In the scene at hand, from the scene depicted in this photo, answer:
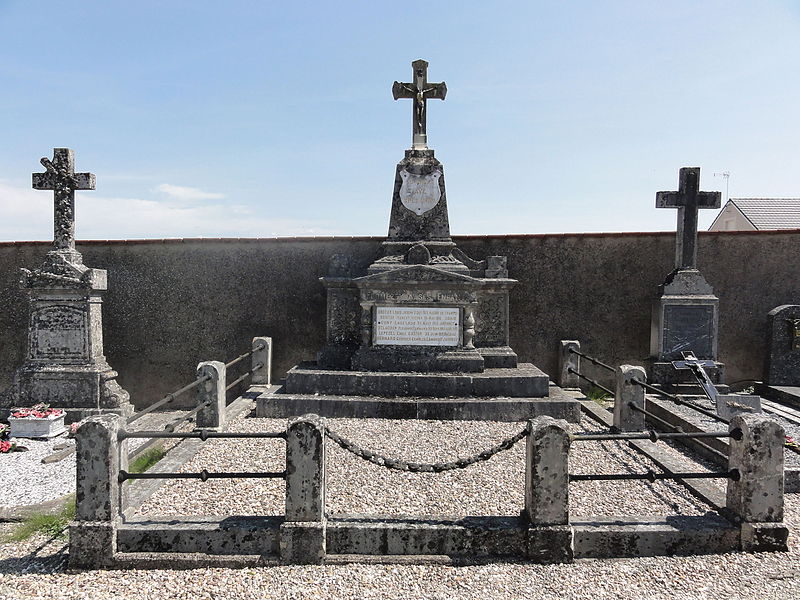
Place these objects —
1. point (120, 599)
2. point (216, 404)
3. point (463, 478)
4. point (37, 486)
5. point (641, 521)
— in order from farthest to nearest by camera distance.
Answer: point (216, 404) < point (37, 486) < point (463, 478) < point (641, 521) < point (120, 599)

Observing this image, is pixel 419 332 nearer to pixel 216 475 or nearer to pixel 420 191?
pixel 420 191

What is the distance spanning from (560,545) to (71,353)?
752 cm

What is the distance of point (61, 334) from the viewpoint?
318 inches

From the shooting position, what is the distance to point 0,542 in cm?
410

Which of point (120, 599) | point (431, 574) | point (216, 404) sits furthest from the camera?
point (216, 404)

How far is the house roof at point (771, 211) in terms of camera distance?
15148 mm

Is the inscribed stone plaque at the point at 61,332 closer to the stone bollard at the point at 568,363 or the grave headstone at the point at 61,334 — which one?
the grave headstone at the point at 61,334

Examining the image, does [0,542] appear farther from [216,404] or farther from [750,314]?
[750,314]

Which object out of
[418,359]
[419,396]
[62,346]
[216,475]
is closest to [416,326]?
[418,359]

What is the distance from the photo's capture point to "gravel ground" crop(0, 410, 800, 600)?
11.0ft

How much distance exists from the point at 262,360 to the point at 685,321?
6.75m

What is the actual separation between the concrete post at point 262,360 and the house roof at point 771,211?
13873 millimetres

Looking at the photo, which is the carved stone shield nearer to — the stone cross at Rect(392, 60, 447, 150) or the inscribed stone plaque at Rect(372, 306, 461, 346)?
the stone cross at Rect(392, 60, 447, 150)

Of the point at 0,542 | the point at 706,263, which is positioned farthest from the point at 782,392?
the point at 0,542
